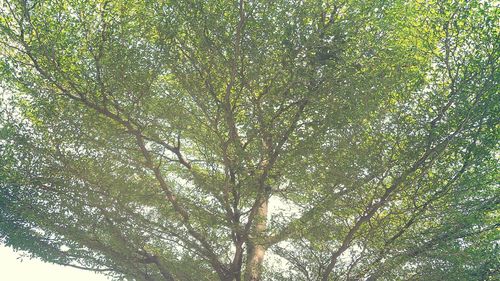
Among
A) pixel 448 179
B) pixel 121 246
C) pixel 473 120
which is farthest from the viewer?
pixel 121 246

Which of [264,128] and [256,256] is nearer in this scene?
[264,128]

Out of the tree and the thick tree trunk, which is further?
the thick tree trunk

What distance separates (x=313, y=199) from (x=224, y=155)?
2.71m

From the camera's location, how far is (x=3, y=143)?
10.8 meters

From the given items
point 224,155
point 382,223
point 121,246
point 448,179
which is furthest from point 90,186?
point 448,179

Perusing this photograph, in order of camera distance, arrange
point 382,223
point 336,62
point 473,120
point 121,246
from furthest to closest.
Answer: point 121,246
point 382,223
point 473,120
point 336,62

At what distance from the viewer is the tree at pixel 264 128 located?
855 cm

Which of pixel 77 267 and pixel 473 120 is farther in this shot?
pixel 77 267

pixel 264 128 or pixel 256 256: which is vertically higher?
pixel 264 128

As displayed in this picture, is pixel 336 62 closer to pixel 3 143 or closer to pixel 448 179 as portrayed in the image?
pixel 448 179

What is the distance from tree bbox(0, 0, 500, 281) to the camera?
8.55 metres

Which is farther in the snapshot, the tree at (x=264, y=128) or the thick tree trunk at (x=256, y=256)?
the thick tree trunk at (x=256, y=256)

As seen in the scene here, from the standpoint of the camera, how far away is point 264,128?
9.13m

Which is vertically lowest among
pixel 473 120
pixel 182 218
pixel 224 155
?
pixel 182 218
